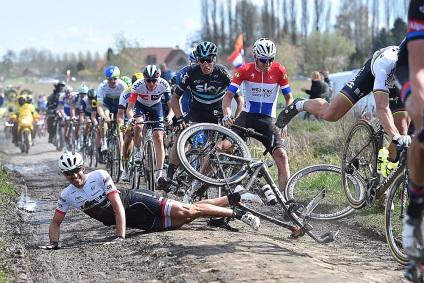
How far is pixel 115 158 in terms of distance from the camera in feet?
50.1

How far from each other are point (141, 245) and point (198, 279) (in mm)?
1913

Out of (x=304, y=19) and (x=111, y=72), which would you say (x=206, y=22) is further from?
(x=111, y=72)

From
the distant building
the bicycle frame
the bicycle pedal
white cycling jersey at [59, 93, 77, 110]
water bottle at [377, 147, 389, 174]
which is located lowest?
the bicycle pedal

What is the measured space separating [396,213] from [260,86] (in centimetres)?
330

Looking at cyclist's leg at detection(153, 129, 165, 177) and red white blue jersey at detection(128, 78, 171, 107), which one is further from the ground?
red white blue jersey at detection(128, 78, 171, 107)

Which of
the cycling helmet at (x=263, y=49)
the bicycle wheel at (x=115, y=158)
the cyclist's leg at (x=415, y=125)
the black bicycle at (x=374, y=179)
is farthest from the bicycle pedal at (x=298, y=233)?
the bicycle wheel at (x=115, y=158)

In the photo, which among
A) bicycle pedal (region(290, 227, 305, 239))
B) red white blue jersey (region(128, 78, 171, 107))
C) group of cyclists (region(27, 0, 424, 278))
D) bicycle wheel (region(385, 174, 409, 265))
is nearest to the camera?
group of cyclists (region(27, 0, 424, 278))

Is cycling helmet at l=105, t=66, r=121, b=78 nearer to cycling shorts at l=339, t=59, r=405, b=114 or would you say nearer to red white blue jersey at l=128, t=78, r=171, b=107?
red white blue jersey at l=128, t=78, r=171, b=107

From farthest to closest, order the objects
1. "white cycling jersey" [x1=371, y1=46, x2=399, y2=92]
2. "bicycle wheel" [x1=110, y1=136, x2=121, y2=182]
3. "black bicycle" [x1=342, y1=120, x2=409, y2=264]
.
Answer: "bicycle wheel" [x1=110, y1=136, x2=121, y2=182] < "white cycling jersey" [x1=371, y1=46, x2=399, y2=92] < "black bicycle" [x1=342, y1=120, x2=409, y2=264]

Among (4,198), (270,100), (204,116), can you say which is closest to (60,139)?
(4,198)

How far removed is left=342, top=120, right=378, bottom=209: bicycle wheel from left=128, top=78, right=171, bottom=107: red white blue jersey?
4473 millimetres

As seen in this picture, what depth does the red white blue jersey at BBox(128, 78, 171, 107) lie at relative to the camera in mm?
13047

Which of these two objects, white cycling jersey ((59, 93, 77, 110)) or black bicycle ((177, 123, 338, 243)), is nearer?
black bicycle ((177, 123, 338, 243))

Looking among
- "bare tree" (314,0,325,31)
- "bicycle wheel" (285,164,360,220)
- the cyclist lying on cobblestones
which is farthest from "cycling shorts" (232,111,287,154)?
"bare tree" (314,0,325,31)
